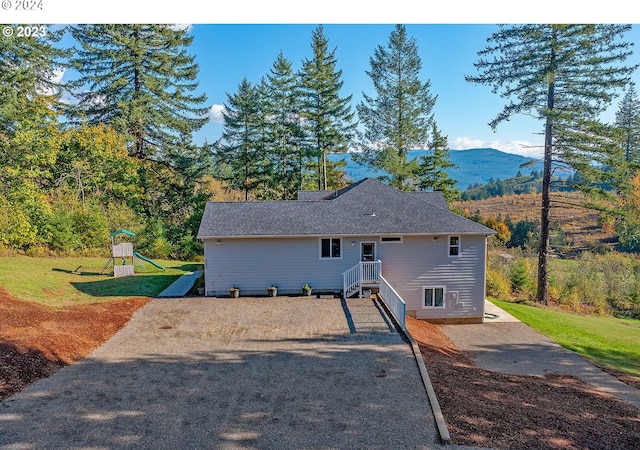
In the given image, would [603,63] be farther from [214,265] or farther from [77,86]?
[77,86]

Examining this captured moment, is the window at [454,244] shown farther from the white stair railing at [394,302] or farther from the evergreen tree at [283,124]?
the evergreen tree at [283,124]

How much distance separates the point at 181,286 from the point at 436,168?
22.9 meters

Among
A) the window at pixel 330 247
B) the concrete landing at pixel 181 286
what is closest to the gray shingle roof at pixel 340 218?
the window at pixel 330 247

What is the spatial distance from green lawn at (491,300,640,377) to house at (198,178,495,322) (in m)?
3.45

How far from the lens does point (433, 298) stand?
17422 mm

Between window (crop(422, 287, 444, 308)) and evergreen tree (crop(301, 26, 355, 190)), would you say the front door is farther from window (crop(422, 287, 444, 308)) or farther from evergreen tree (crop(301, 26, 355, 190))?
evergreen tree (crop(301, 26, 355, 190))

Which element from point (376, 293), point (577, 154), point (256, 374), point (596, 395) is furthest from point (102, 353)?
point (577, 154)

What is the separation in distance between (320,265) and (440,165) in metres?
19.4

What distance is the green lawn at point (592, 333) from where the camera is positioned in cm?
1481

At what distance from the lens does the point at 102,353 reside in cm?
1020

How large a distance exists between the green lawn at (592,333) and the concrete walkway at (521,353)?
94 cm

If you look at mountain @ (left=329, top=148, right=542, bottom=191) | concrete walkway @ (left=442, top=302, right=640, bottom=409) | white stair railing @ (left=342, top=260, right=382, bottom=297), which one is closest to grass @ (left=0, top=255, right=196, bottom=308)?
white stair railing @ (left=342, top=260, right=382, bottom=297)

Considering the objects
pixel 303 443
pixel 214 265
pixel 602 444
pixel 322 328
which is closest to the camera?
pixel 303 443

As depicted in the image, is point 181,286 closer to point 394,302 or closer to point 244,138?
point 394,302
